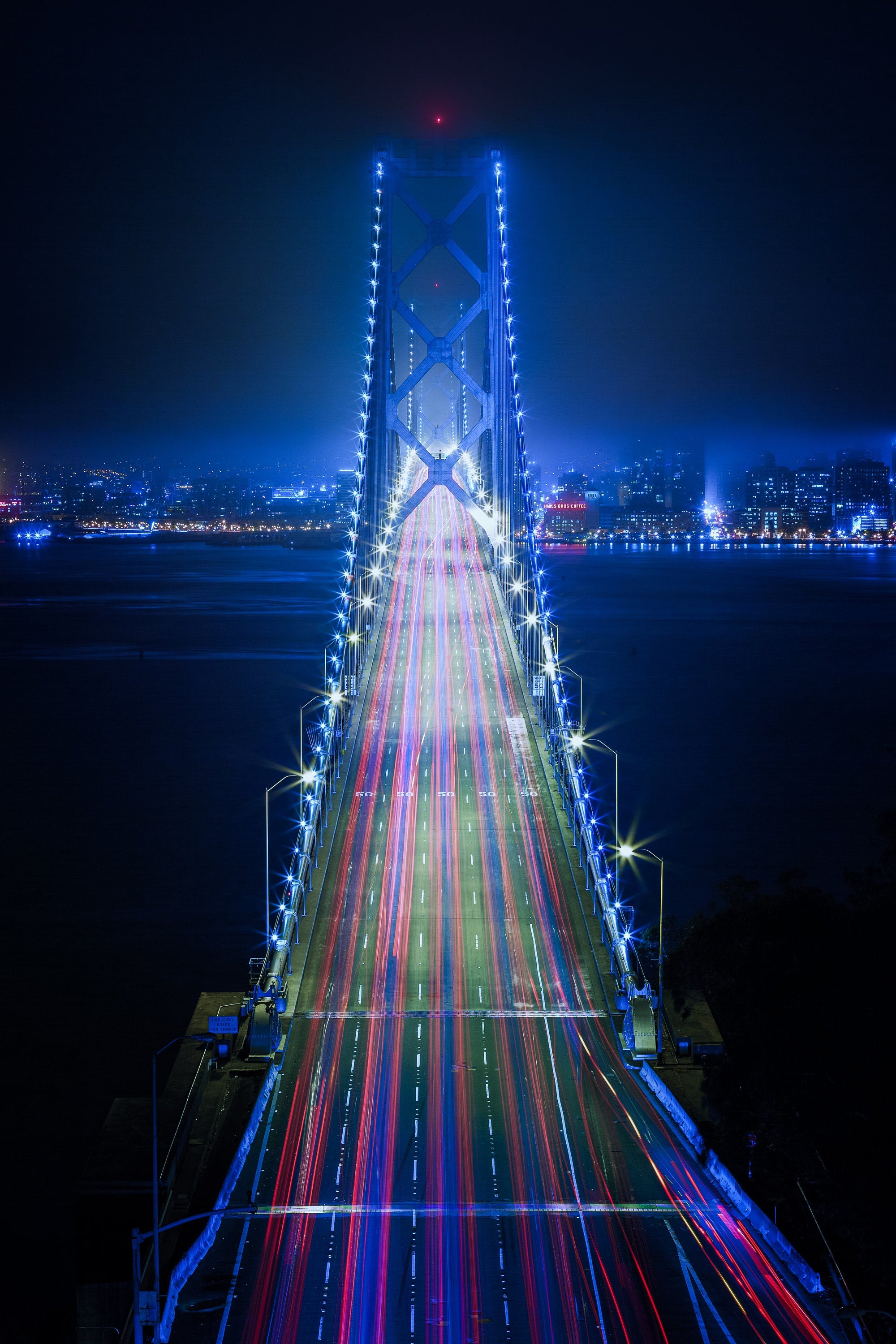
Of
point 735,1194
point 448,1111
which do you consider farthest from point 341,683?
point 735,1194

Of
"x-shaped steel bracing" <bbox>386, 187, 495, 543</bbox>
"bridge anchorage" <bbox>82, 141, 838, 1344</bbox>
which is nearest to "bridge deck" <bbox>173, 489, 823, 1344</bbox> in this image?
"bridge anchorage" <bbox>82, 141, 838, 1344</bbox>

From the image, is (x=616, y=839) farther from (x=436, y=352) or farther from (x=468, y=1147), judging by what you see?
(x=436, y=352)

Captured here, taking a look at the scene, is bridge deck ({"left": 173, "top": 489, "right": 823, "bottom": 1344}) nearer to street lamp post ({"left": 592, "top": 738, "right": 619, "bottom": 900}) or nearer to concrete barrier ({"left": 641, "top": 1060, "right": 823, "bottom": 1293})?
concrete barrier ({"left": 641, "top": 1060, "right": 823, "bottom": 1293})

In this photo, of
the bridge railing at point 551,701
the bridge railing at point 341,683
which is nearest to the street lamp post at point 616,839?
the bridge railing at point 551,701

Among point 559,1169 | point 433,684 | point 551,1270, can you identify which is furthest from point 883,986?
point 433,684

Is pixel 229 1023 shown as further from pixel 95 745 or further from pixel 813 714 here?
pixel 813 714

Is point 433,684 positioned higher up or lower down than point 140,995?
higher up

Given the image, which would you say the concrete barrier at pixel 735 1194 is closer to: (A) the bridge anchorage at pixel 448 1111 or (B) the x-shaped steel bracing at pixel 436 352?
(A) the bridge anchorage at pixel 448 1111
